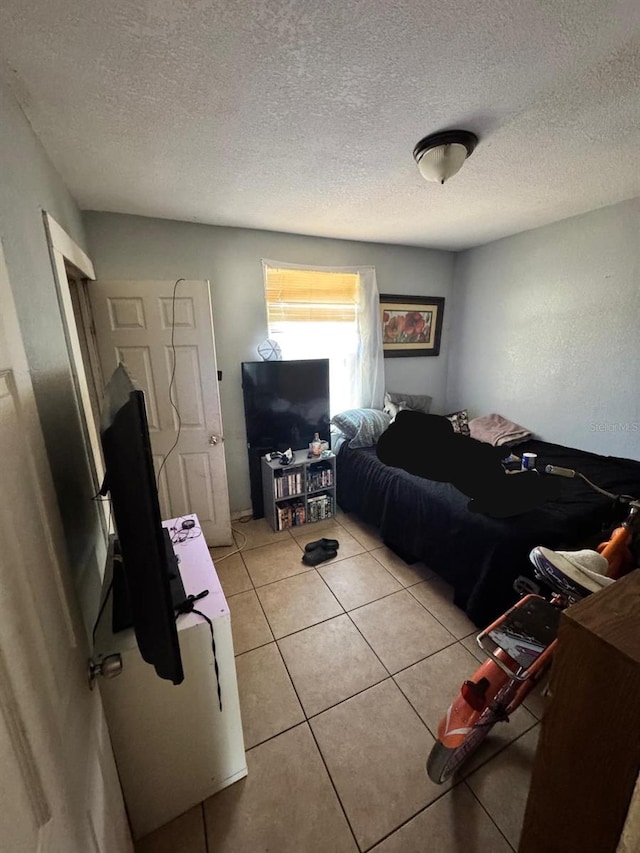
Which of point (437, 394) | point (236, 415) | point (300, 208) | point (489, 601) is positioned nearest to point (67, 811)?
point (489, 601)

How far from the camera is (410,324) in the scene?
3.38 meters

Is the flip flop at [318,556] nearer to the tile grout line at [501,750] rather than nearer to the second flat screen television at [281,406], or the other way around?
the second flat screen television at [281,406]

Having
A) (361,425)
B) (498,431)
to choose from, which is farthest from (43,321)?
(498,431)

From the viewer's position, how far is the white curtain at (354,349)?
289cm

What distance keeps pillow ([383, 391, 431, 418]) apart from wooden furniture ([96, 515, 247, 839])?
8.01ft

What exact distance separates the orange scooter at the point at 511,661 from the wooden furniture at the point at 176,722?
72 centimetres

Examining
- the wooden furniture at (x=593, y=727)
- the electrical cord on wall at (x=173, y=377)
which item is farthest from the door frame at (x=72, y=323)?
the wooden furniture at (x=593, y=727)

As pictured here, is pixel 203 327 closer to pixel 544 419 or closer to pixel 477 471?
pixel 477 471

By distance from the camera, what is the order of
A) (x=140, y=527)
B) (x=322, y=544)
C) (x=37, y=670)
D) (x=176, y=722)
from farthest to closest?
(x=322, y=544)
(x=176, y=722)
(x=140, y=527)
(x=37, y=670)

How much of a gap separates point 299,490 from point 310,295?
164 cm

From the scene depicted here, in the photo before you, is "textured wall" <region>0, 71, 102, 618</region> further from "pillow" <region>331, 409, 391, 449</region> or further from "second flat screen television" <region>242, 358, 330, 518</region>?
"pillow" <region>331, 409, 391, 449</region>

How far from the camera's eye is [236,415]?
2.76m

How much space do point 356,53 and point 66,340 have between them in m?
1.40

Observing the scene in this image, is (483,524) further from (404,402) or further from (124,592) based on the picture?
(404,402)
